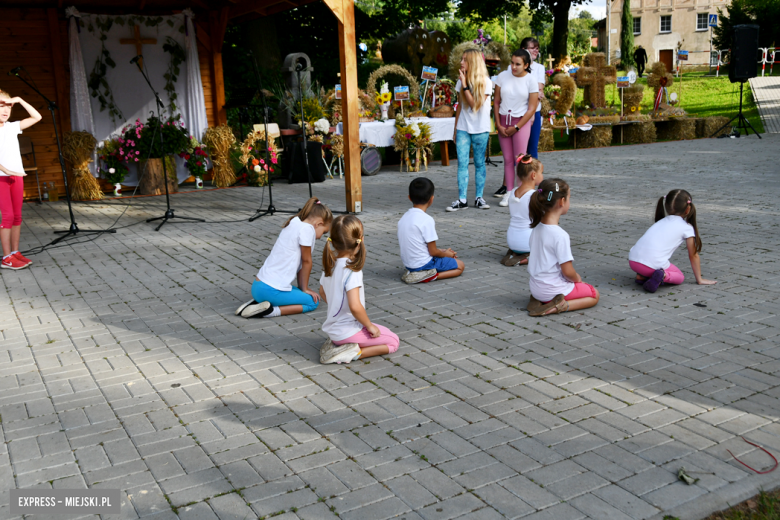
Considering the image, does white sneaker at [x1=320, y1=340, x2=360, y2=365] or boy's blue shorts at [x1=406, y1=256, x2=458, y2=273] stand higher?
boy's blue shorts at [x1=406, y1=256, x2=458, y2=273]

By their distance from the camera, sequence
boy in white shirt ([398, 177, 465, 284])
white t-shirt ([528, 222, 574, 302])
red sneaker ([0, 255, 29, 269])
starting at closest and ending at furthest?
white t-shirt ([528, 222, 574, 302]), boy in white shirt ([398, 177, 465, 284]), red sneaker ([0, 255, 29, 269])

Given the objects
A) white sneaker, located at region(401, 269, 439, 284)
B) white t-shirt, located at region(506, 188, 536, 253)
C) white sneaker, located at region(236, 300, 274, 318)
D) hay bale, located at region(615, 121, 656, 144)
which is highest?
hay bale, located at region(615, 121, 656, 144)

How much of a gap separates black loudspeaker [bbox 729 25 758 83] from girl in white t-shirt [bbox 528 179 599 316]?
52.4ft

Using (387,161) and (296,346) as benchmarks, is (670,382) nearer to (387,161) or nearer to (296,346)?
(296,346)

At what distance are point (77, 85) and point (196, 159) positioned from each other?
2376 millimetres

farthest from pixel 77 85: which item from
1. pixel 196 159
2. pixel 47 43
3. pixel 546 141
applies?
pixel 546 141

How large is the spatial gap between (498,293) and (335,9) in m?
5.04

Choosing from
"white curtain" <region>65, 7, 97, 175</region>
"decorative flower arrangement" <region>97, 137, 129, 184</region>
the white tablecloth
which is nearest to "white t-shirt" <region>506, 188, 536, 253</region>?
the white tablecloth

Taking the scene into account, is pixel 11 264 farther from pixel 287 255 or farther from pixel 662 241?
pixel 662 241

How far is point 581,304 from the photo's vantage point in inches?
209

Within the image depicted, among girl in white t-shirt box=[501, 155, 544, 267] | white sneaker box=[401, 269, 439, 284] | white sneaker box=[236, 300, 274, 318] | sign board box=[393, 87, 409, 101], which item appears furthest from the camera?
sign board box=[393, 87, 409, 101]

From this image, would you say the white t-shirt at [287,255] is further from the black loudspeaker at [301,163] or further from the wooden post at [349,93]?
the black loudspeaker at [301,163]

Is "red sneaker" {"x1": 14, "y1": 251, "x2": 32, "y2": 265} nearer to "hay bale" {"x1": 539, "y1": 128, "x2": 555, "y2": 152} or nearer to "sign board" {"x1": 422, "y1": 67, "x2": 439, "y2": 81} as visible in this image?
"sign board" {"x1": 422, "y1": 67, "x2": 439, "y2": 81}

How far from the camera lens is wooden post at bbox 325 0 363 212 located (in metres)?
9.09
